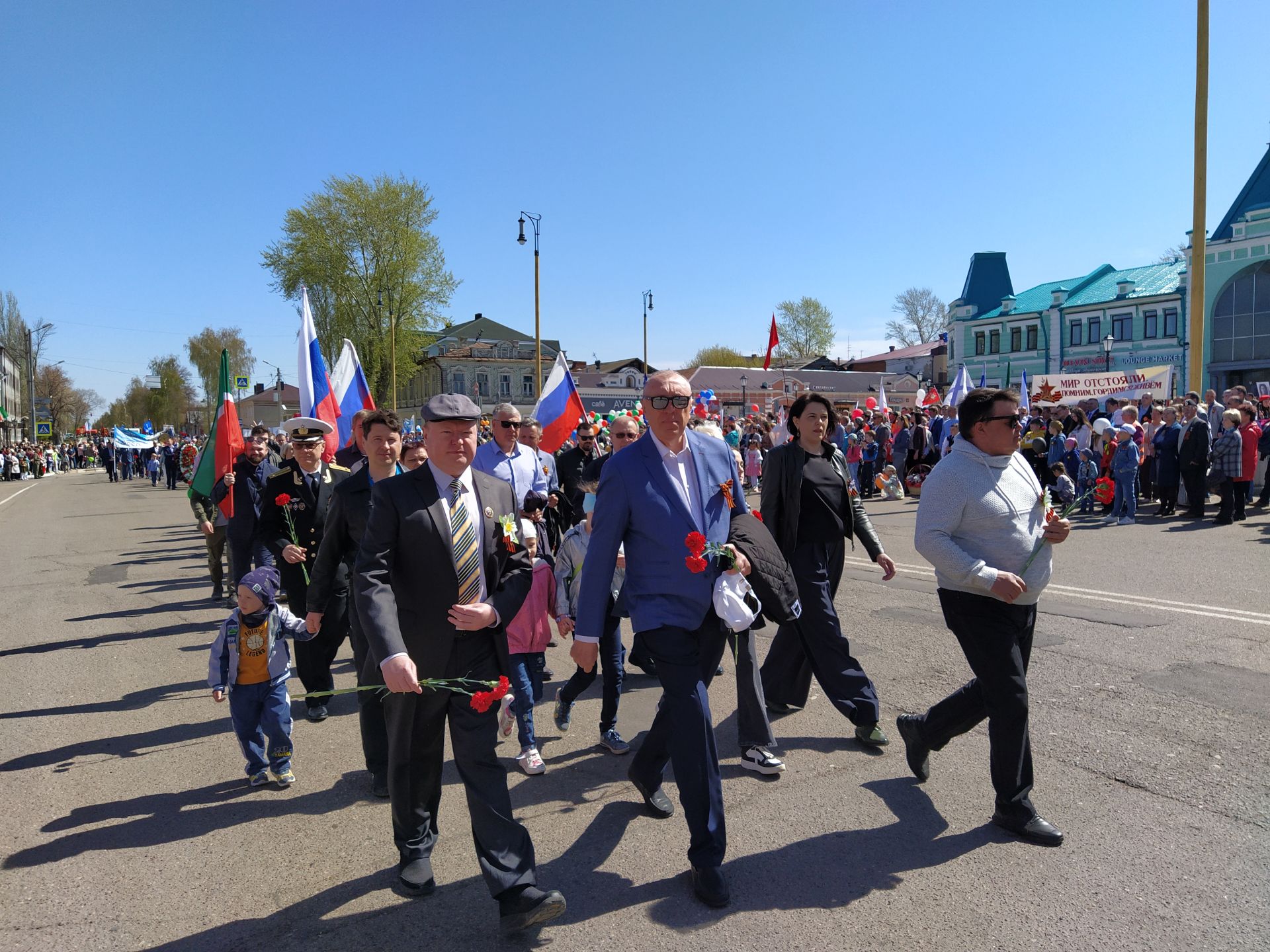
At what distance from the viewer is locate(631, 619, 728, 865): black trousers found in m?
3.30

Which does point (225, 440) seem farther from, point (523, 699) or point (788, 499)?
point (788, 499)

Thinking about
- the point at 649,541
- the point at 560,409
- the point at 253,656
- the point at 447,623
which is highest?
the point at 560,409

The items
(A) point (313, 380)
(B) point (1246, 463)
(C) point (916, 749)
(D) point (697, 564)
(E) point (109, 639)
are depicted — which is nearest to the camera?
(D) point (697, 564)

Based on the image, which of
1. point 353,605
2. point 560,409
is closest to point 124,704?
point 353,605

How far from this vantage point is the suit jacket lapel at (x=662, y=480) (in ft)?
11.5

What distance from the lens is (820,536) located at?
16.2 ft

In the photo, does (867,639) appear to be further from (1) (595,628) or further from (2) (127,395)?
(2) (127,395)

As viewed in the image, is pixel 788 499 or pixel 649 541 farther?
pixel 788 499

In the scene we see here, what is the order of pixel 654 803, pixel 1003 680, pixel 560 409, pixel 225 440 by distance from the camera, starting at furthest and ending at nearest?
pixel 560 409, pixel 225 440, pixel 654 803, pixel 1003 680

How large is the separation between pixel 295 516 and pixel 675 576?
3.80 m

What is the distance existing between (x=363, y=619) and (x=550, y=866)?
1421 millimetres

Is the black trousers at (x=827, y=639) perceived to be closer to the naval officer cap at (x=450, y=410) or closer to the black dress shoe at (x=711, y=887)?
the black dress shoe at (x=711, y=887)

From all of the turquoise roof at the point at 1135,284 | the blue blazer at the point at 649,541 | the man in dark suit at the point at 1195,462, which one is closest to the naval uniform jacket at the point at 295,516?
the blue blazer at the point at 649,541

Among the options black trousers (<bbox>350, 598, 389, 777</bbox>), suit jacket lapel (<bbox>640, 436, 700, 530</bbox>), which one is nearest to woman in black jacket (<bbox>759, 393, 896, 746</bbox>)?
suit jacket lapel (<bbox>640, 436, 700, 530</bbox>)
